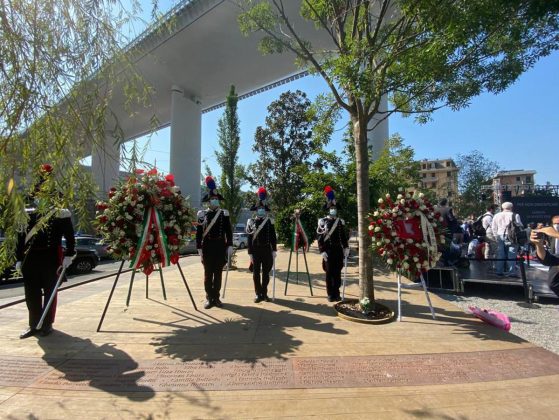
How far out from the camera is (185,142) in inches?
1251

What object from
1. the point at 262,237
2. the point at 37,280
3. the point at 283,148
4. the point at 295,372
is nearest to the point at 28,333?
the point at 37,280

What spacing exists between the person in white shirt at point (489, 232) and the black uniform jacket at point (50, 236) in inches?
403

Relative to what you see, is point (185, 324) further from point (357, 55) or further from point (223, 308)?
point (357, 55)

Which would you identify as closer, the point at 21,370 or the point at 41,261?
the point at 21,370

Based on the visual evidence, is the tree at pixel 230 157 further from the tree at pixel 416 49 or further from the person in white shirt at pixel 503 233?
the person in white shirt at pixel 503 233

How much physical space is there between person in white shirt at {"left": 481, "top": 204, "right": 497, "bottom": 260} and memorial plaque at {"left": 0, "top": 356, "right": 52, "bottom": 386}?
34.6 feet

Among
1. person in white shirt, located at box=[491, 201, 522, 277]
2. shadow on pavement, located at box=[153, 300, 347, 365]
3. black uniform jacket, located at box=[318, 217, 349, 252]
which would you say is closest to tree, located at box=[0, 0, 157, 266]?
shadow on pavement, located at box=[153, 300, 347, 365]

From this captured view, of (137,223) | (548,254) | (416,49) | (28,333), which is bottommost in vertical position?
(28,333)

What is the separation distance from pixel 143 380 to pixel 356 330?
9.66 ft

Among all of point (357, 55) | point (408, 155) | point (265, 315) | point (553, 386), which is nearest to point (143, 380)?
point (265, 315)

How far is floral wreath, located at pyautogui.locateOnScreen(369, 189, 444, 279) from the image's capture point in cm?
561

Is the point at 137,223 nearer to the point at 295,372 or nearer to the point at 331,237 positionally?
the point at 295,372

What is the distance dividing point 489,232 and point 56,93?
36.4 feet

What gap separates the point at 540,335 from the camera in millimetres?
5031
